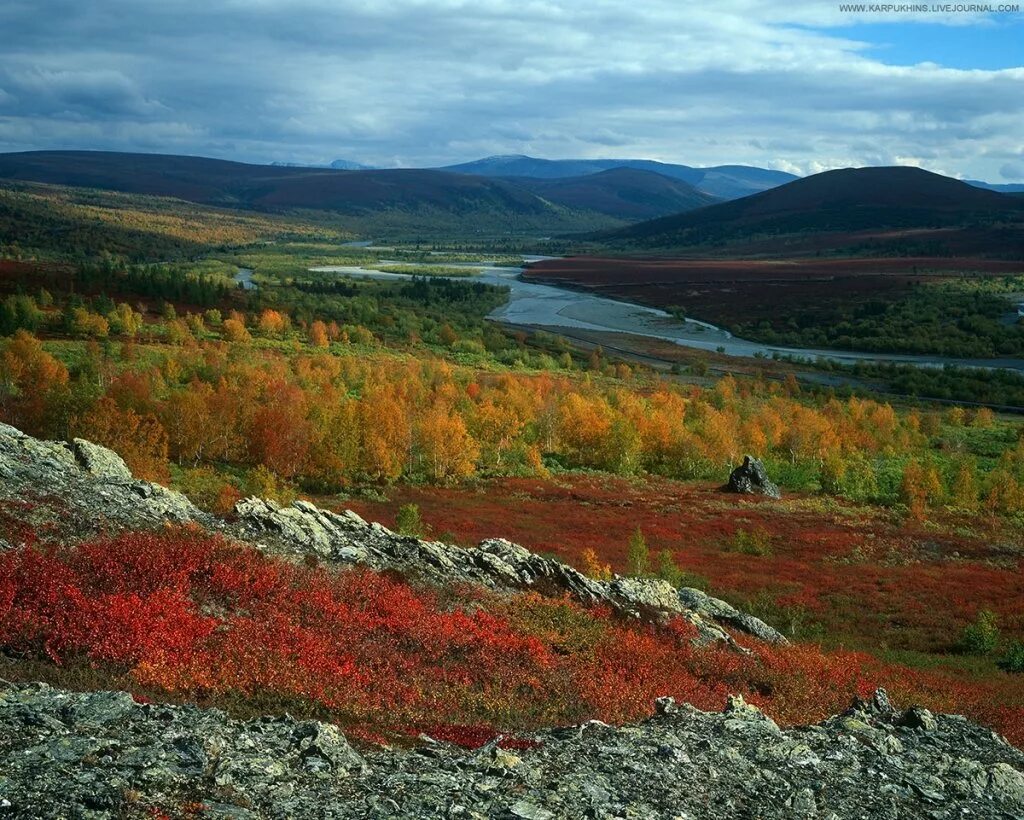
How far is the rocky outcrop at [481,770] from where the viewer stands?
909cm

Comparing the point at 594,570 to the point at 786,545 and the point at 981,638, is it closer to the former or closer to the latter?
the point at 981,638

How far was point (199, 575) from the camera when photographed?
55.6 ft

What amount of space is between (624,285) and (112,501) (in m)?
169

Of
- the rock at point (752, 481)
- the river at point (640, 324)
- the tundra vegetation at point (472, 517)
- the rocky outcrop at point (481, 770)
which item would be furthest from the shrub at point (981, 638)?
the river at point (640, 324)

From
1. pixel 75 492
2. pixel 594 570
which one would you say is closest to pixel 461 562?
pixel 594 570

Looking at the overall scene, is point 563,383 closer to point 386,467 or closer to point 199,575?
point 386,467

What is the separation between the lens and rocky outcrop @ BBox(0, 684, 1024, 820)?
9.09 m

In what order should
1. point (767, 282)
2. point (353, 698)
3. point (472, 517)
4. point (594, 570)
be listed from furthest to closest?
point (767, 282) → point (472, 517) → point (594, 570) → point (353, 698)

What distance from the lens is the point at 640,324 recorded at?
14562 cm

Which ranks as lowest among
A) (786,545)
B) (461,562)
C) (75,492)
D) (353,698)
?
(786,545)

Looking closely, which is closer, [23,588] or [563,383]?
[23,588]

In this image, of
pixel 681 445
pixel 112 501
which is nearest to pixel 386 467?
pixel 681 445

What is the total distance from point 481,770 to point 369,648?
17.4 feet

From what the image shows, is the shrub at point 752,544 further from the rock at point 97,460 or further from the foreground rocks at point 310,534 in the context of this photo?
the rock at point 97,460
